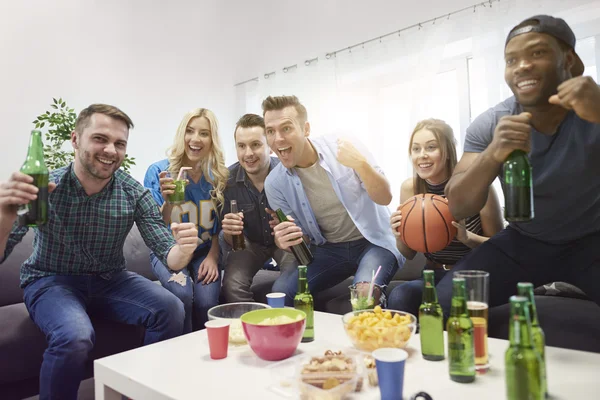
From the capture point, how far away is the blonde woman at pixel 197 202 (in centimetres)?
234

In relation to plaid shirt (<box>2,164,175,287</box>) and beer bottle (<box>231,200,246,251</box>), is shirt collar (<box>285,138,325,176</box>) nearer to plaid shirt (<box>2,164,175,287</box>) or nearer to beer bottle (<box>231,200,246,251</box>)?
beer bottle (<box>231,200,246,251</box>)

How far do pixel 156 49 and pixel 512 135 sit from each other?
164 inches

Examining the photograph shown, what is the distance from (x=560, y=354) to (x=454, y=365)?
1.20 ft

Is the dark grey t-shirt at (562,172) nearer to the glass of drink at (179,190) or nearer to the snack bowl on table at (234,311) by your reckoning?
the snack bowl on table at (234,311)

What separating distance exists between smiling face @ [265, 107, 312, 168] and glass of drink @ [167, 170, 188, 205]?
21.3 inches

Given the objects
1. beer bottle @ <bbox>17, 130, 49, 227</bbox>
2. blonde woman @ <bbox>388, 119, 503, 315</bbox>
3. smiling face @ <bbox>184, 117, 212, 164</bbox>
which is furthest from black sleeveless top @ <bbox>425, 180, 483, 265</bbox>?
beer bottle @ <bbox>17, 130, 49, 227</bbox>

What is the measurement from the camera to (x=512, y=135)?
3.92 ft

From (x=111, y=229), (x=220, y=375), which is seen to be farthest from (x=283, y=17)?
(x=220, y=375)

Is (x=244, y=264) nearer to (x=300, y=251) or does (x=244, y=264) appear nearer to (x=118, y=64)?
(x=300, y=251)

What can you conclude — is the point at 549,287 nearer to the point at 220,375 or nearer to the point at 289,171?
the point at 289,171

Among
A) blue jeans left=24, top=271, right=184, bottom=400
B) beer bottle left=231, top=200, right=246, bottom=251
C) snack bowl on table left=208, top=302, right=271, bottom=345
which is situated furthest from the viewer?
beer bottle left=231, top=200, right=246, bottom=251

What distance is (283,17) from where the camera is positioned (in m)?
4.49

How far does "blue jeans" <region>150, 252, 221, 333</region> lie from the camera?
2.29 meters

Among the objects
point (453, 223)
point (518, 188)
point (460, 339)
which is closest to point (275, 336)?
point (460, 339)
